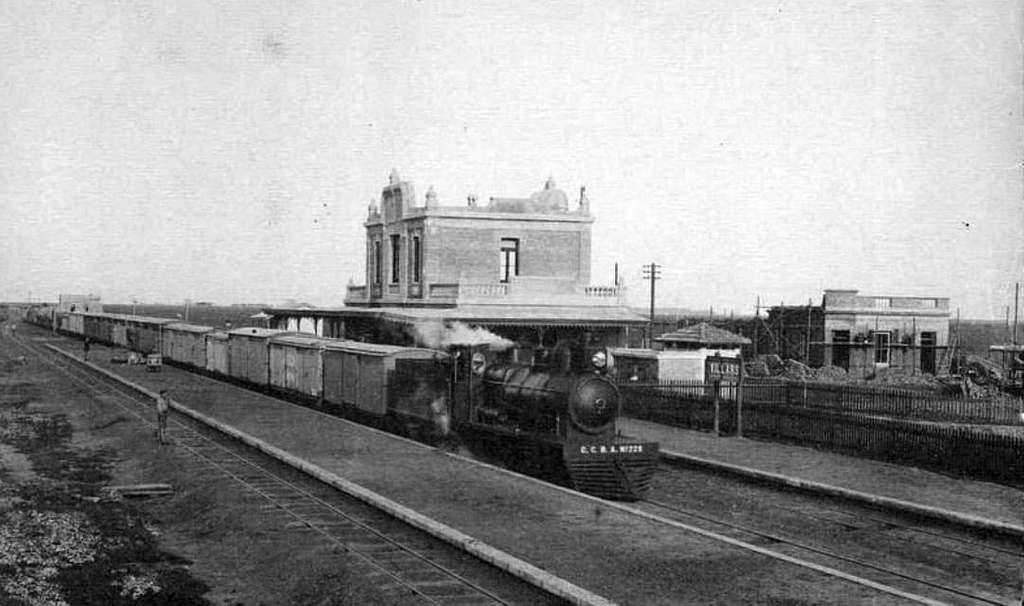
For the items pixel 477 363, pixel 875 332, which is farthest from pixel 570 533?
pixel 875 332

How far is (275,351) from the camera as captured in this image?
33062 millimetres

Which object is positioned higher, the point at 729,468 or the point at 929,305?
the point at 929,305

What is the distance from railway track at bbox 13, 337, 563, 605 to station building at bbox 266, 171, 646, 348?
15711 mm

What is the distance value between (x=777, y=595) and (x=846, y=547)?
3.81 meters

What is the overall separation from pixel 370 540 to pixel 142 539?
3.67 m

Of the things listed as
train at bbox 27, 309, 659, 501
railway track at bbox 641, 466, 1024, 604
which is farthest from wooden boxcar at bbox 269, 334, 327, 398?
railway track at bbox 641, 466, 1024, 604

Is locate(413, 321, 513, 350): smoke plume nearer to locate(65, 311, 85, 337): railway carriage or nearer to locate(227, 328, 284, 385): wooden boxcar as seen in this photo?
locate(227, 328, 284, 385): wooden boxcar

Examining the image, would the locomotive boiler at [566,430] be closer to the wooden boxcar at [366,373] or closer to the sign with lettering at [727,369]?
the wooden boxcar at [366,373]

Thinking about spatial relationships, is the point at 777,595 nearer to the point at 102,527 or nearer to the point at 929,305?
the point at 102,527

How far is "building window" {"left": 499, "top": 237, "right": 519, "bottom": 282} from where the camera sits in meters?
41.3

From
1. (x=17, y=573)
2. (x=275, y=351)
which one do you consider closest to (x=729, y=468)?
(x=17, y=573)

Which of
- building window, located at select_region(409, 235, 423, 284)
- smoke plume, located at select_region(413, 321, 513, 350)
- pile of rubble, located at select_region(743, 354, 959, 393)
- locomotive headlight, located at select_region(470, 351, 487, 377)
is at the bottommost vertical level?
pile of rubble, located at select_region(743, 354, 959, 393)

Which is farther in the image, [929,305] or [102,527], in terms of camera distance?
[929,305]

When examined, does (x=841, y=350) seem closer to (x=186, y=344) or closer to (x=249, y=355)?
(x=249, y=355)
